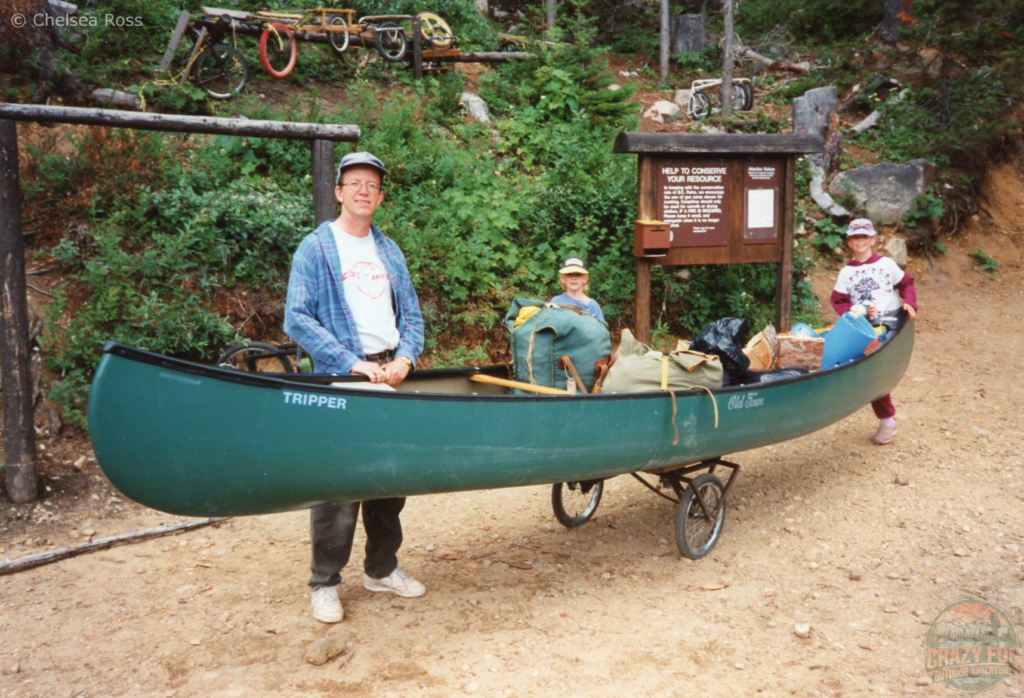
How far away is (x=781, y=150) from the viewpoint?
275 inches

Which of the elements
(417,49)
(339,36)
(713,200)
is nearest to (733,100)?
(417,49)

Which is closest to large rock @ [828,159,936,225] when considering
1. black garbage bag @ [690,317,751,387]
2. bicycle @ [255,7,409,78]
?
bicycle @ [255,7,409,78]

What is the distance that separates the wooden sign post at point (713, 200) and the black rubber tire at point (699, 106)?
6.67m

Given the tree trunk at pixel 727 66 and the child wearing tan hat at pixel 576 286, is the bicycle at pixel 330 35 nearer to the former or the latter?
the tree trunk at pixel 727 66

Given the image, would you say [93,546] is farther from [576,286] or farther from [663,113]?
[663,113]

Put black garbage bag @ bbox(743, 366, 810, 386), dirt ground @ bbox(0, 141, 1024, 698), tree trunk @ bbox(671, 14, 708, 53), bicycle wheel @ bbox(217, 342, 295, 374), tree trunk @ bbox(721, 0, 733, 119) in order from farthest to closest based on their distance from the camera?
tree trunk @ bbox(671, 14, 708, 53), tree trunk @ bbox(721, 0, 733, 119), bicycle wheel @ bbox(217, 342, 295, 374), black garbage bag @ bbox(743, 366, 810, 386), dirt ground @ bbox(0, 141, 1024, 698)

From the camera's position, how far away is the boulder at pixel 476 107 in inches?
425

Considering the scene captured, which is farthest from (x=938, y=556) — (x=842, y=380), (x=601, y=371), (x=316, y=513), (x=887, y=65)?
(x=887, y=65)

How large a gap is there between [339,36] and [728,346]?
9042 millimetres

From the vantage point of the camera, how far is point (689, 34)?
17.5 metres

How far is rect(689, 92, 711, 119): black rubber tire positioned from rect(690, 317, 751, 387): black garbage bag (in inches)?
380

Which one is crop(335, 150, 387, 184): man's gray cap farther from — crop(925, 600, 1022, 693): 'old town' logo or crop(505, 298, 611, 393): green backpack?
crop(925, 600, 1022, 693): 'old town' logo

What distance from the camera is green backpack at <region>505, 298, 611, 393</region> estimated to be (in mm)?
4336

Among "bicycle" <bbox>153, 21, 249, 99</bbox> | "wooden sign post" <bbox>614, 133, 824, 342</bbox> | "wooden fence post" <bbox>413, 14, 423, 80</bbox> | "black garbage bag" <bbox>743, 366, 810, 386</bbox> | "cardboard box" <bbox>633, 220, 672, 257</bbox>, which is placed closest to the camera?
"black garbage bag" <bbox>743, 366, 810, 386</bbox>
